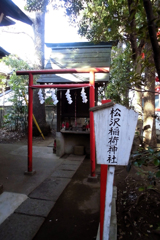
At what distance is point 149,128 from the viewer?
659cm

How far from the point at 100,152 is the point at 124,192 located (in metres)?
2.64

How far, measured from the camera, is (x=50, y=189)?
4586mm

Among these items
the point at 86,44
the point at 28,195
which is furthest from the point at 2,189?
the point at 86,44

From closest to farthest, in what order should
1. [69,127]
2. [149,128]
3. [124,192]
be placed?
[124,192] < [149,128] < [69,127]

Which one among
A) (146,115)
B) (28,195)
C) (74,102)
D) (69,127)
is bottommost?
(28,195)

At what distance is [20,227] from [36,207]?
2.17ft

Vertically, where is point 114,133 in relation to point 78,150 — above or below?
above

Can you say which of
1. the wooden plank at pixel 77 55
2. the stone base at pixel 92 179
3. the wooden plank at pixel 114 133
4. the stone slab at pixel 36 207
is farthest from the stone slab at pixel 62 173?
the wooden plank at pixel 77 55

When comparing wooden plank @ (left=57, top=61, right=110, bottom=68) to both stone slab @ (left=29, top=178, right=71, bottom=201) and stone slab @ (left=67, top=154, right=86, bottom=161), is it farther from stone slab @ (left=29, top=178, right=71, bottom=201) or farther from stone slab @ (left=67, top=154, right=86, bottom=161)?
stone slab @ (left=29, top=178, right=71, bottom=201)

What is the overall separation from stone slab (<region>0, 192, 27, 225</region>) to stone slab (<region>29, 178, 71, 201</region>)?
0.27 metres

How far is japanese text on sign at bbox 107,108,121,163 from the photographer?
2051mm

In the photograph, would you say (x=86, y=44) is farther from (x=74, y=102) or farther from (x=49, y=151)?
(x=49, y=151)

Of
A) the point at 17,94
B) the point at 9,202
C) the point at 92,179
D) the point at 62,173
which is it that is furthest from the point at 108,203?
the point at 17,94

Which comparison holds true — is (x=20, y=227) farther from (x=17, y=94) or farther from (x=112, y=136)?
(x=17, y=94)
